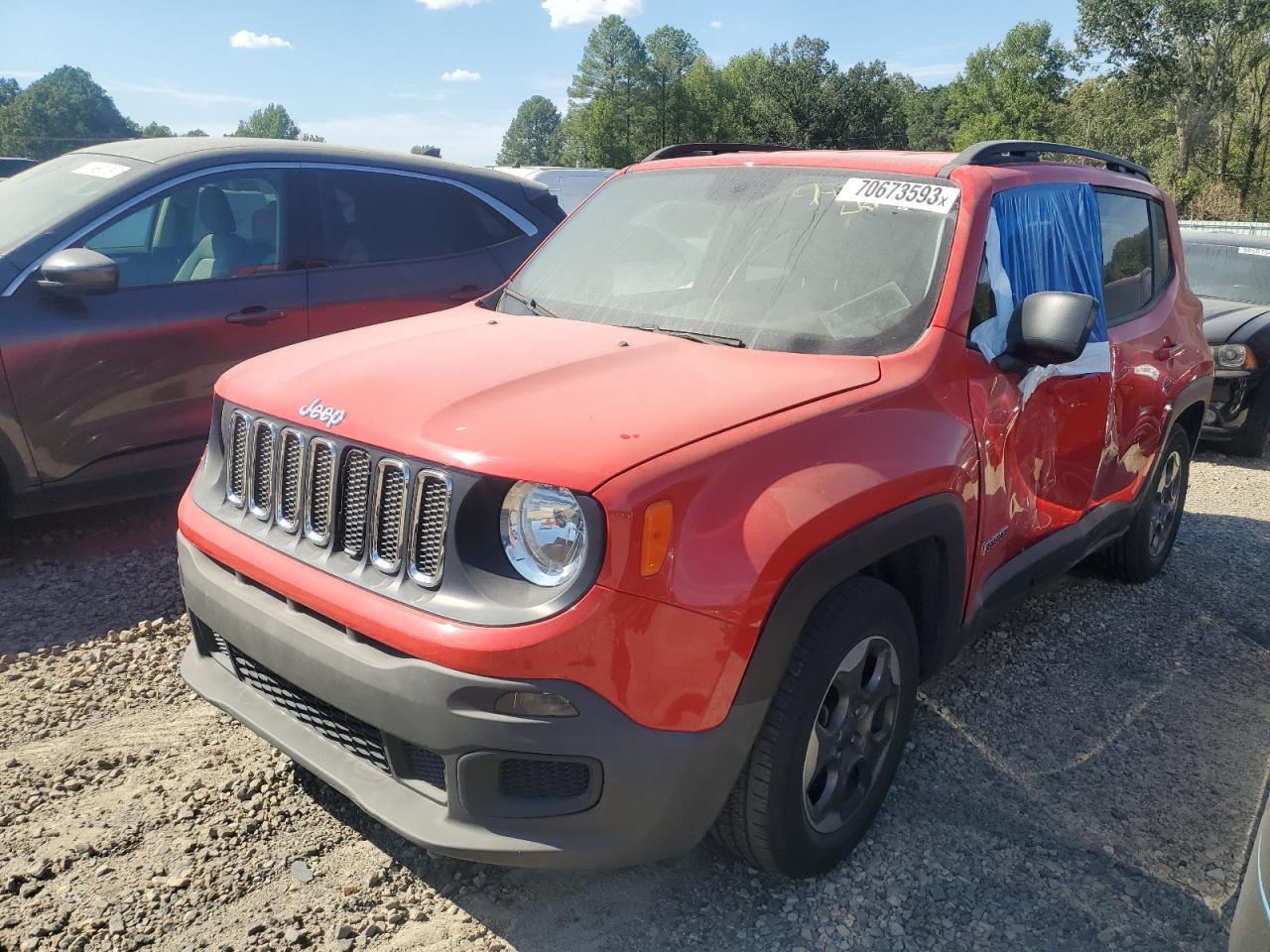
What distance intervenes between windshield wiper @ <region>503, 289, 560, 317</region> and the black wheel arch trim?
1.36 m

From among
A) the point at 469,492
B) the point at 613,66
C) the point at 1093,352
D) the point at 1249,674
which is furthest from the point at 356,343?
the point at 613,66

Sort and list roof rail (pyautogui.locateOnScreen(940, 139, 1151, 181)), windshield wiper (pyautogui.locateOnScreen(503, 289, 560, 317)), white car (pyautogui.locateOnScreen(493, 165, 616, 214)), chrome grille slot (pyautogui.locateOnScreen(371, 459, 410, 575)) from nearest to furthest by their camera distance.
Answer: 1. chrome grille slot (pyautogui.locateOnScreen(371, 459, 410, 575))
2. roof rail (pyautogui.locateOnScreen(940, 139, 1151, 181))
3. windshield wiper (pyautogui.locateOnScreen(503, 289, 560, 317))
4. white car (pyautogui.locateOnScreen(493, 165, 616, 214))

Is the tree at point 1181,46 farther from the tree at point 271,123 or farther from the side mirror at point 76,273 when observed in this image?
the tree at point 271,123

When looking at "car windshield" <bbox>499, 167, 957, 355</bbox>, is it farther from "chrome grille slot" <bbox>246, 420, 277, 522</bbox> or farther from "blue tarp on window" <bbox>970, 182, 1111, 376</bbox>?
"chrome grille slot" <bbox>246, 420, 277, 522</bbox>

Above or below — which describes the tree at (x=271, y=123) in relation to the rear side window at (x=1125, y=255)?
above

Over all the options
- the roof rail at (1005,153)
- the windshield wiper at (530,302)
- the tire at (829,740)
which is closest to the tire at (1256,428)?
the roof rail at (1005,153)

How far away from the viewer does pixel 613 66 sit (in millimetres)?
98500

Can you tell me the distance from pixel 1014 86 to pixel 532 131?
8241 cm

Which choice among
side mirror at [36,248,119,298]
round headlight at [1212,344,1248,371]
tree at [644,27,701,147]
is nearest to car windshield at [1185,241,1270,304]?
round headlight at [1212,344,1248,371]

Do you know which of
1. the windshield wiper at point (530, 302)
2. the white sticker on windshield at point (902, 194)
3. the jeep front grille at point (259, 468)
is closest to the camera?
the jeep front grille at point (259, 468)

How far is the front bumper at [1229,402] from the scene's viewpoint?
7629mm

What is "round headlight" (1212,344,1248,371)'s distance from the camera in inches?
301

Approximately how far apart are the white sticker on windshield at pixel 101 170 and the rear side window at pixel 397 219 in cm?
88

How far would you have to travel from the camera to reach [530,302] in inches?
138
